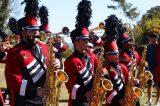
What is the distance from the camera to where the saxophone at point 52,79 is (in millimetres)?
5871

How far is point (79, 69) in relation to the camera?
21.4 ft

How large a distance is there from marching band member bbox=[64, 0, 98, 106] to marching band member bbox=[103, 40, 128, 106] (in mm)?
301

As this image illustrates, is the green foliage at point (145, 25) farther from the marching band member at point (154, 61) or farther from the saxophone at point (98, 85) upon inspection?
the saxophone at point (98, 85)

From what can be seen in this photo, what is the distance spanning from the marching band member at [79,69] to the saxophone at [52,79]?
42cm

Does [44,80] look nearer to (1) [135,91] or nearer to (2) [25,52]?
(2) [25,52]

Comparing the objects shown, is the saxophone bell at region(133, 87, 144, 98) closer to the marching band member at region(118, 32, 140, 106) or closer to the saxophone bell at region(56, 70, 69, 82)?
the saxophone bell at region(56, 70, 69, 82)

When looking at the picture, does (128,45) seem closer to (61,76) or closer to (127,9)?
(61,76)

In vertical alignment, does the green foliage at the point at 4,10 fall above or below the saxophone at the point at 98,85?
above

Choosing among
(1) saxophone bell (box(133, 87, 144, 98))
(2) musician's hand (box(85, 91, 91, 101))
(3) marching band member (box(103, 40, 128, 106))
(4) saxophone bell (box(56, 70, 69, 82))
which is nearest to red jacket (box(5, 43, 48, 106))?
(4) saxophone bell (box(56, 70, 69, 82))

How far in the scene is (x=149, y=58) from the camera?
12633 mm

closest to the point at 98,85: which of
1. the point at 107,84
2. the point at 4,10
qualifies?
the point at 107,84

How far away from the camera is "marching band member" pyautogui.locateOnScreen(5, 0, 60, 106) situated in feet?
19.2

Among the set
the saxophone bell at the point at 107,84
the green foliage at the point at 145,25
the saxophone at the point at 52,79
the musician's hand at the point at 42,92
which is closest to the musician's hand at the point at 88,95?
the saxophone bell at the point at 107,84

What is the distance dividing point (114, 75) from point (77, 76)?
0.77 meters
